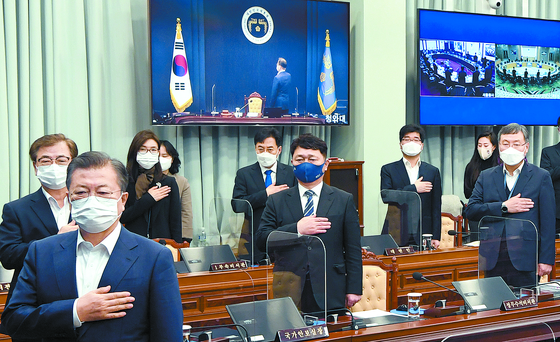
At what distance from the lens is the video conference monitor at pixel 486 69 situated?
7.00 metres

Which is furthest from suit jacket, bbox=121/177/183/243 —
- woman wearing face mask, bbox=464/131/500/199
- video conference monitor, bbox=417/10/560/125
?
video conference monitor, bbox=417/10/560/125

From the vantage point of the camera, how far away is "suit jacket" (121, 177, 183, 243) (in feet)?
13.4

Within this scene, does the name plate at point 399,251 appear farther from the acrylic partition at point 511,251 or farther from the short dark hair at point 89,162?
the short dark hair at point 89,162

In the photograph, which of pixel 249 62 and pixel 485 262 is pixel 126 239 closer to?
pixel 485 262

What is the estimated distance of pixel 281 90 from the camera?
6.45m

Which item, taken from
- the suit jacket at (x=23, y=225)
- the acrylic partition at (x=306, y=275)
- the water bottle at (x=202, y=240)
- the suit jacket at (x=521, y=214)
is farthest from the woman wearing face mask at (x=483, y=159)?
the suit jacket at (x=23, y=225)

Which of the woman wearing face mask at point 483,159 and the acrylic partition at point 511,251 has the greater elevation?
the woman wearing face mask at point 483,159

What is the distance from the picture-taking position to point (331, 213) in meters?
3.19

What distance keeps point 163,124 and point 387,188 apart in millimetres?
2284

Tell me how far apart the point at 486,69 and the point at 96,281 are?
6484mm

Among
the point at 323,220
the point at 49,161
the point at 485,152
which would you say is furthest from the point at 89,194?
the point at 485,152

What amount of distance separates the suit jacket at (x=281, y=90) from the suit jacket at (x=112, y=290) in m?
4.74

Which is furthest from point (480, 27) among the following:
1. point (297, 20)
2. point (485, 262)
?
point (485, 262)

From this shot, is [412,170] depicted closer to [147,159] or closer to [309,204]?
[309,204]
